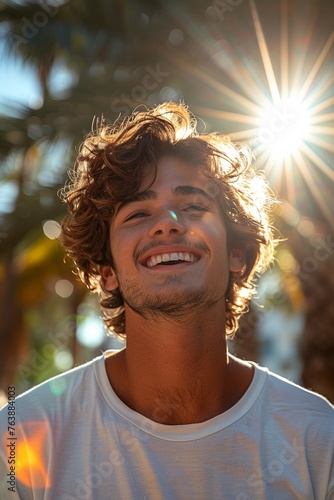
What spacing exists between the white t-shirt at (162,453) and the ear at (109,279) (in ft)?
2.52

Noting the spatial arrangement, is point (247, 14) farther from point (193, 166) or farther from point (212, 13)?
point (193, 166)

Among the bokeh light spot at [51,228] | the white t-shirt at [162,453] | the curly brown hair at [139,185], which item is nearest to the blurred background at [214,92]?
the bokeh light spot at [51,228]

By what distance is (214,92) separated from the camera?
7855 millimetres

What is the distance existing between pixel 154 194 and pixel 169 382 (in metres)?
0.92

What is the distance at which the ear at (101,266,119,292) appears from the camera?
3910 millimetres

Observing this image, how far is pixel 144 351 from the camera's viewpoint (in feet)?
11.2

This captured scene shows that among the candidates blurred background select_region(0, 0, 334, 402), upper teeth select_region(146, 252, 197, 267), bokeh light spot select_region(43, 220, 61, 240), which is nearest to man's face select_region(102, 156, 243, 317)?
upper teeth select_region(146, 252, 197, 267)

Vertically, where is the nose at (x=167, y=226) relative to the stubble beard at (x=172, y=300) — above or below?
above

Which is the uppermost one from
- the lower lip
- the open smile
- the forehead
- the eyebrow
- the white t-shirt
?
the forehead

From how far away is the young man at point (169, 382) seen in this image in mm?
3074

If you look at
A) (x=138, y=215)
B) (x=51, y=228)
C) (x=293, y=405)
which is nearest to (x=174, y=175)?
(x=138, y=215)

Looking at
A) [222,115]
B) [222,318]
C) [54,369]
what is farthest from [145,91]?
[54,369]

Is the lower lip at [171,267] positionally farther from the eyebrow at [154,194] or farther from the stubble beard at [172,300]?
the eyebrow at [154,194]

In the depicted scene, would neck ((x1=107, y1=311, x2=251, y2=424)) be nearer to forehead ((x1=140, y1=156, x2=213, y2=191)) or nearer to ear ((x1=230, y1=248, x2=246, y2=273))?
ear ((x1=230, y1=248, x2=246, y2=273))
